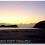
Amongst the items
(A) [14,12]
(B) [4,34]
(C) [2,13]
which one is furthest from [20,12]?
(B) [4,34]

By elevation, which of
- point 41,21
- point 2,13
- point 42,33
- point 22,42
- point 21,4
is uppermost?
point 21,4

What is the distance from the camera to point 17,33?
1855 mm

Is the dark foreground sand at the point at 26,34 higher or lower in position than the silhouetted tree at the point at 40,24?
lower

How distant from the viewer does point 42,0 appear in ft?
6.17

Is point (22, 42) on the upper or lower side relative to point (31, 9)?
lower

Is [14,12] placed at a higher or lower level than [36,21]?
higher

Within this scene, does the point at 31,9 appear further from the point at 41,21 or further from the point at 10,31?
the point at 10,31

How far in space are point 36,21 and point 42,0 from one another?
0.31 meters

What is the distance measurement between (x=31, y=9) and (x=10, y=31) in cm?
42

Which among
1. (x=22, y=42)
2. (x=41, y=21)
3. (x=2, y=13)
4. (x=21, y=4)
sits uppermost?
(x=21, y=4)

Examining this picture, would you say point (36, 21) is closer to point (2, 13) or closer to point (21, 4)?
point (21, 4)

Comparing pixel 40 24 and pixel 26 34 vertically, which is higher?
pixel 40 24

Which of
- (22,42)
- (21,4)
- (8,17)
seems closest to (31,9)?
(21,4)

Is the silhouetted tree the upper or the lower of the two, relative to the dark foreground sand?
upper
